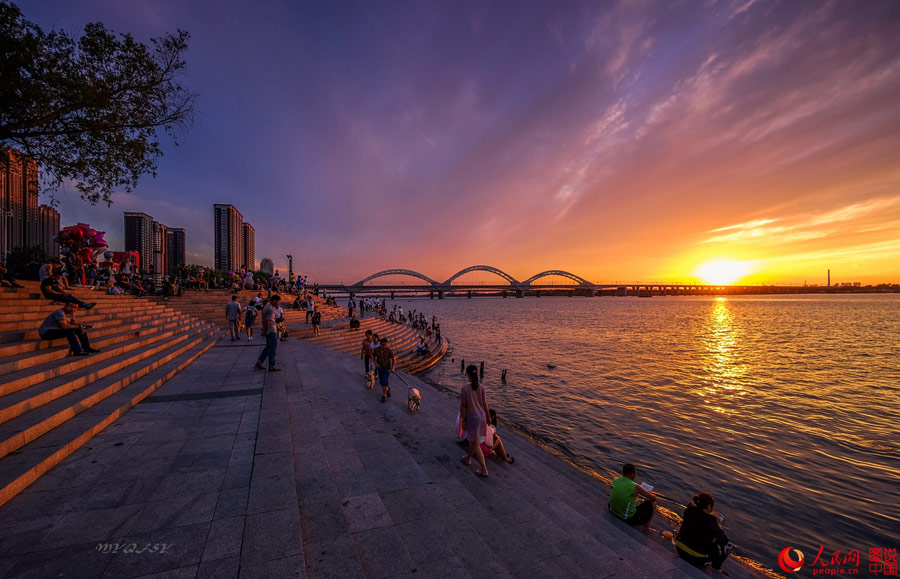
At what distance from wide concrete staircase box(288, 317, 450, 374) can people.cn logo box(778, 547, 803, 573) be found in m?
15.7

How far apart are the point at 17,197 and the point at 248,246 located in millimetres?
71908

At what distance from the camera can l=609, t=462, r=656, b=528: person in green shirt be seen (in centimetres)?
519

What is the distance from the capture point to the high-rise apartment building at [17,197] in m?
10.3

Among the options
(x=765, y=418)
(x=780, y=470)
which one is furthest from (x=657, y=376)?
(x=780, y=470)

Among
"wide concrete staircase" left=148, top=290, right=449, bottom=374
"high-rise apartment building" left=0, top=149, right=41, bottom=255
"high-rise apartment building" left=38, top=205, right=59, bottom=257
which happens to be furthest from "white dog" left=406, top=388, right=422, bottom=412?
"high-rise apartment building" left=38, top=205, right=59, bottom=257

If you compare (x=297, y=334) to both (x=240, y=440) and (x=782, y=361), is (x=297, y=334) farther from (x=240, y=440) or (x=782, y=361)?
(x=782, y=361)

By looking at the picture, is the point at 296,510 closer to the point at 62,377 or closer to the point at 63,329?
the point at 62,377

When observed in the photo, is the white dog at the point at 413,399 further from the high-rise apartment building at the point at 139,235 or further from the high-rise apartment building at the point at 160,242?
the high-rise apartment building at the point at 139,235

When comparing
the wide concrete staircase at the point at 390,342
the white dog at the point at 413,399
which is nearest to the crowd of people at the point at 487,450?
the white dog at the point at 413,399

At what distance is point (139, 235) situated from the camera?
10919cm

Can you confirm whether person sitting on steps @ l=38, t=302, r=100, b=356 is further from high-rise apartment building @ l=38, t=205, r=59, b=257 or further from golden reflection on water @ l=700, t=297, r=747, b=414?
high-rise apartment building @ l=38, t=205, r=59, b=257

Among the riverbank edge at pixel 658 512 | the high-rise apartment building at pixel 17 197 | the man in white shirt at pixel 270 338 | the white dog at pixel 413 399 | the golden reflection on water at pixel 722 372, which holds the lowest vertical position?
the golden reflection on water at pixel 722 372

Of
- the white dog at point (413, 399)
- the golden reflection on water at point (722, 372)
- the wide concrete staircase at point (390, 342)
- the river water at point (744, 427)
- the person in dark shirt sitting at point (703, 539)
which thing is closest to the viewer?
the person in dark shirt sitting at point (703, 539)

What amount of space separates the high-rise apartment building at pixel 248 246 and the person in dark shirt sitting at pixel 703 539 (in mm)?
138128
